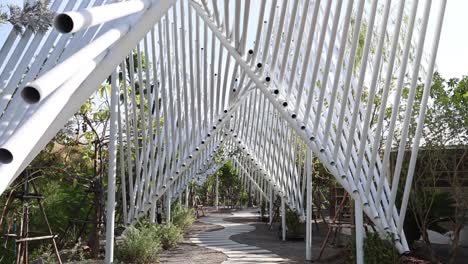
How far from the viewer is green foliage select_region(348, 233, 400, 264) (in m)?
10.8

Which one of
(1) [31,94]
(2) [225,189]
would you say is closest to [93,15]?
(1) [31,94]

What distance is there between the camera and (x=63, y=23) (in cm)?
345

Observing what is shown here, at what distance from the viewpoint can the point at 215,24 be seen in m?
13.1

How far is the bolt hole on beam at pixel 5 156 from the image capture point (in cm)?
297

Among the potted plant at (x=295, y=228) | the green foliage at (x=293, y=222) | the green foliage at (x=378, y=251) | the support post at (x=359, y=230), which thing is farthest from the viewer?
the green foliage at (x=293, y=222)

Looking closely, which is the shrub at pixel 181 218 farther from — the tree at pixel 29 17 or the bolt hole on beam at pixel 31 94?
the bolt hole on beam at pixel 31 94

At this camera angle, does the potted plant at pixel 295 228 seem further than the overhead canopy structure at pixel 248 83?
Yes

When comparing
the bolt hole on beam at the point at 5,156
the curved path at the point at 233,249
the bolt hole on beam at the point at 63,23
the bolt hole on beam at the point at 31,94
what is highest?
the bolt hole on beam at the point at 63,23

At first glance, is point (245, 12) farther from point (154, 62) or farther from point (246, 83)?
point (246, 83)

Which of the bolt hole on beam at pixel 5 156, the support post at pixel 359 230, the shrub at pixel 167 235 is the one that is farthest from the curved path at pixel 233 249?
the bolt hole on beam at pixel 5 156

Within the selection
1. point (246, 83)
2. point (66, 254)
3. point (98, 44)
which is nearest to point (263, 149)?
point (246, 83)

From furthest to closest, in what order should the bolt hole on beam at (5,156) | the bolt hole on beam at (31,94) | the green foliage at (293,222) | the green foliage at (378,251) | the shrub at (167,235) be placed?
the green foliage at (293,222), the shrub at (167,235), the green foliage at (378,251), the bolt hole on beam at (31,94), the bolt hole on beam at (5,156)

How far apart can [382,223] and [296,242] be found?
35.9ft

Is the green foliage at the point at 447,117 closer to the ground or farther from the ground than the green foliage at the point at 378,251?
farther from the ground
